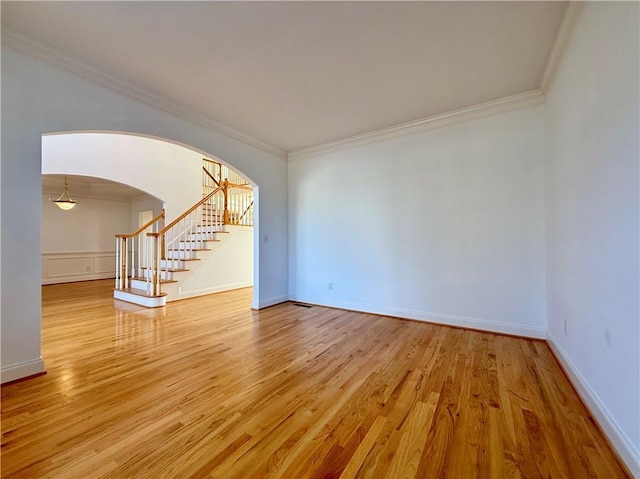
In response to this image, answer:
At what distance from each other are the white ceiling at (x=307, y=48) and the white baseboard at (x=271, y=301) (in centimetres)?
288

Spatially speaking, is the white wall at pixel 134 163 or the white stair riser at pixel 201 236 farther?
the white stair riser at pixel 201 236

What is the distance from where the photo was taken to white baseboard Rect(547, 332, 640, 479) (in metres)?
1.27

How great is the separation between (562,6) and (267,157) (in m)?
3.74

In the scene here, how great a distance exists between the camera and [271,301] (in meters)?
4.58

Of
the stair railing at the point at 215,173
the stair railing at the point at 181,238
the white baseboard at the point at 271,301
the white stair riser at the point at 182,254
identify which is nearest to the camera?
the white baseboard at the point at 271,301

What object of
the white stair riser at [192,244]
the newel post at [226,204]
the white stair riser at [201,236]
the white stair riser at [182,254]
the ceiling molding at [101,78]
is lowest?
the white stair riser at [182,254]

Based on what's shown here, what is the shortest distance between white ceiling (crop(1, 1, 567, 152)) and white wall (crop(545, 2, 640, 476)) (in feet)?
1.68

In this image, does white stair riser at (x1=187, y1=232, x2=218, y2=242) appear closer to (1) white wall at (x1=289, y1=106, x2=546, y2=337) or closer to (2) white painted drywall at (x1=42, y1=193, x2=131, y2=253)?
(1) white wall at (x1=289, y1=106, x2=546, y2=337)

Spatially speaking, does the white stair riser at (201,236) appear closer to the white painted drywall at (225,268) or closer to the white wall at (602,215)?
the white painted drywall at (225,268)

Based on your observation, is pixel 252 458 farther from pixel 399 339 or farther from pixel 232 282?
pixel 232 282

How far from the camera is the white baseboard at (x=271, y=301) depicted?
14.3 feet

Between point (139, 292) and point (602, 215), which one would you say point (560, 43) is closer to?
point (602, 215)

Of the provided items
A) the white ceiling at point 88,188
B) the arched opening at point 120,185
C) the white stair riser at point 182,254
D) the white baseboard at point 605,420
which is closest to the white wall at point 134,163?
the arched opening at point 120,185

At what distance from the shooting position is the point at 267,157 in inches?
178
